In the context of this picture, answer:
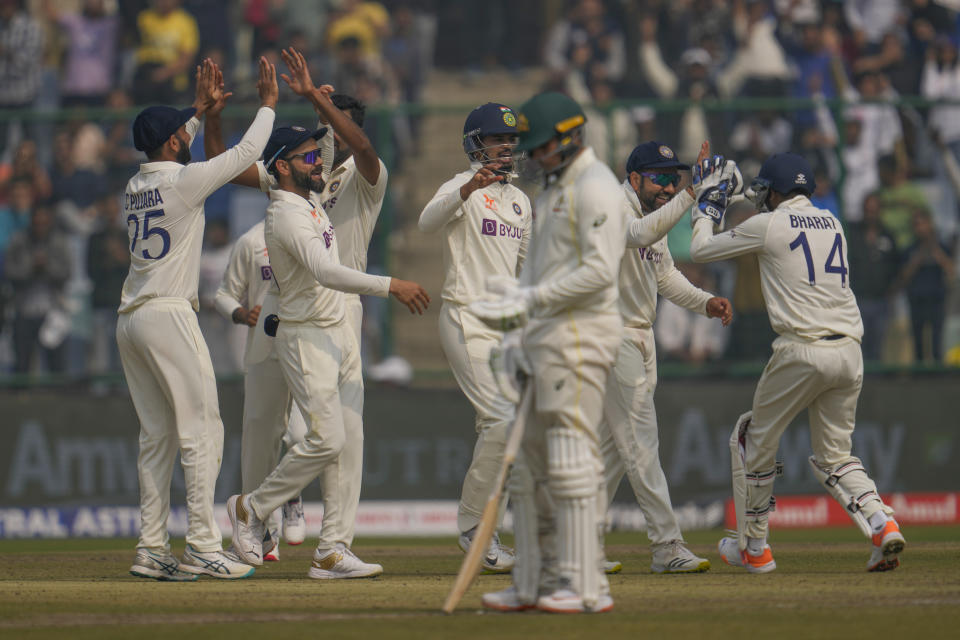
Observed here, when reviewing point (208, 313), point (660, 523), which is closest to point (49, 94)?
point (208, 313)

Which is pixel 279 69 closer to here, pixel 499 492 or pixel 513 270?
pixel 513 270

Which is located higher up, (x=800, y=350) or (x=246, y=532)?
(x=800, y=350)

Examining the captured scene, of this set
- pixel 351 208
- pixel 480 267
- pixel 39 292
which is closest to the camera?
pixel 480 267

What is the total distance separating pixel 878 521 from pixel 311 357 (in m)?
3.43

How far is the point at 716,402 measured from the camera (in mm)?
13852

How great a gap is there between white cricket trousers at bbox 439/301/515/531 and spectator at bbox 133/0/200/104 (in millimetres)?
9182

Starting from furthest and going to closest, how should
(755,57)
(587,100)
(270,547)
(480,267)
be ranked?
(755,57) < (587,100) < (270,547) < (480,267)

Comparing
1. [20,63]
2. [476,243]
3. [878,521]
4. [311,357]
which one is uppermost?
[20,63]

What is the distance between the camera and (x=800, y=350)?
8227 mm

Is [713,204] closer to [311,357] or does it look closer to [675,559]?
Result: [675,559]

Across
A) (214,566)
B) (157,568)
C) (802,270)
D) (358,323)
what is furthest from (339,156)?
(802,270)

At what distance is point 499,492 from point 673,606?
3.32 feet

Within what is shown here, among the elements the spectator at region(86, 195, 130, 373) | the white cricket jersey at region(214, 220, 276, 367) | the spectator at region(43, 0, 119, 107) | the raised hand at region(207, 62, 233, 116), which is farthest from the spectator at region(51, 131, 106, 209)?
the raised hand at region(207, 62, 233, 116)

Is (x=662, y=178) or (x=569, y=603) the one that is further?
(x=662, y=178)
